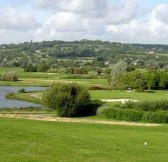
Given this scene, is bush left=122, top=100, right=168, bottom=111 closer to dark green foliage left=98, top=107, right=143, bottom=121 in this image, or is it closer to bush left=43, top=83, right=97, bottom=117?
dark green foliage left=98, top=107, right=143, bottom=121

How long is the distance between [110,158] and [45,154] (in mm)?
2683

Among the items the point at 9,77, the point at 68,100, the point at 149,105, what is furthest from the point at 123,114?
the point at 9,77

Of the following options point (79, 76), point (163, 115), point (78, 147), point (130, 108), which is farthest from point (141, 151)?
point (79, 76)

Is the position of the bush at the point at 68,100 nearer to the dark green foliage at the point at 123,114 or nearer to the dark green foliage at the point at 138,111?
the dark green foliage at the point at 138,111

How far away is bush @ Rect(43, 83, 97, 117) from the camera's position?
5984cm

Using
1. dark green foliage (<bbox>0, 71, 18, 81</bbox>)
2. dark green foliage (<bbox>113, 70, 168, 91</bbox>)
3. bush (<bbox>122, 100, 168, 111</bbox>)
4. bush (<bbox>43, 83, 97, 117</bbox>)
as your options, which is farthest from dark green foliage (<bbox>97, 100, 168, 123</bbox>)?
dark green foliage (<bbox>0, 71, 18, 81</bbox>)

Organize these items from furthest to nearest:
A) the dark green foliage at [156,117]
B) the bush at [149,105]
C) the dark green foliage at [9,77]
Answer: the dark green foliage at [9,77]
the bush at [149,105]
the dark green foliage at [156,117]

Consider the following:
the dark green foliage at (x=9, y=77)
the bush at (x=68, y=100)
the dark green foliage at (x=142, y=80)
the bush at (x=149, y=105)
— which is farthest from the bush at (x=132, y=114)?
the dark green foliage at (x=9, y=77)

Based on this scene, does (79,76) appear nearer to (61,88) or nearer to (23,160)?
(61,88)

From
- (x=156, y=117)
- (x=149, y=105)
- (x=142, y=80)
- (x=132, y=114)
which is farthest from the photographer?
(x=142, y=80)

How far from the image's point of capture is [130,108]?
58.8 m

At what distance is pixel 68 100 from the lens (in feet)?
197

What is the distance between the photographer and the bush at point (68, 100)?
59844 millimetres

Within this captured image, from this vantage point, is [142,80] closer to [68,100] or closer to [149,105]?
[149,105]
